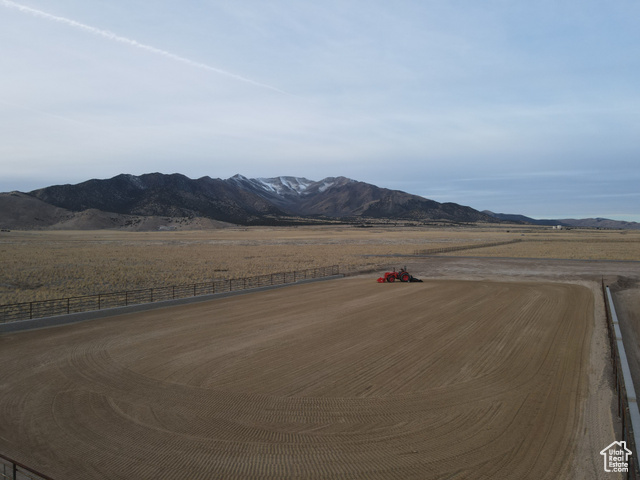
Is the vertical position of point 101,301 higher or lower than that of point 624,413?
lower

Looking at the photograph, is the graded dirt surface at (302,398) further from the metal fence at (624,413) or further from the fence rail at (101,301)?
→ the fence rail at (101,301)

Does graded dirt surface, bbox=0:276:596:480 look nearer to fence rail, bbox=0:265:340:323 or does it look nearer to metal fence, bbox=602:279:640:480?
metal fence, bbox=602:279:640:480

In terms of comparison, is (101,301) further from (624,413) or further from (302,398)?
(624,413)

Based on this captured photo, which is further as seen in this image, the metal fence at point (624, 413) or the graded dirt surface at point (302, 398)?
the graded dirt surface at point (302, 398)

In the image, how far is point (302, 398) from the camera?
10164mm

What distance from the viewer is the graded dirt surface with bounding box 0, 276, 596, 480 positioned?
7605mm

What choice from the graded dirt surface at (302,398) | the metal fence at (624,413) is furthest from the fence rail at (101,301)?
the metal fence at (624,413)

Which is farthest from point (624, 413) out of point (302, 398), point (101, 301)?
point (101, 301)

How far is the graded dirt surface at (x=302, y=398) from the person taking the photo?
299 inches

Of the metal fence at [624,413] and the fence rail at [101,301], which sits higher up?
the metal fence at [624,413]

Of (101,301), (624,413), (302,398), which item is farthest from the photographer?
(101,301)

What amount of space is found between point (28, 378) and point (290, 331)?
26.7 ft

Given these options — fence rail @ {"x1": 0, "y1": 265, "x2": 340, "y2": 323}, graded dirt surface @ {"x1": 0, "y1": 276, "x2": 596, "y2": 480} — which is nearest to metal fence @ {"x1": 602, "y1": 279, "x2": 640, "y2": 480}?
graded dirt surface @ {"x1": 0, "y1": 276, "x2": 596, "y2": 480}

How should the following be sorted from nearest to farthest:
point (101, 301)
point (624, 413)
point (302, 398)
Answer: point (624, 413) < point (302, 398) < point (101, 301)
